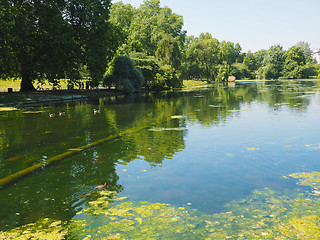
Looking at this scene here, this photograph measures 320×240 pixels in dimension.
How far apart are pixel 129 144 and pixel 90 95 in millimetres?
32674

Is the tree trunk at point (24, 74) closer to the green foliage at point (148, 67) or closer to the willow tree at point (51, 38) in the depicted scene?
the willow tree at point (51, 38)

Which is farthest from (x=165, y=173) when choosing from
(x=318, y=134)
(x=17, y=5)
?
(x=17, y=5)

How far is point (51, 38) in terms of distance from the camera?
3600cm

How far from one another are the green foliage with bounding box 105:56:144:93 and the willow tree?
138 inches

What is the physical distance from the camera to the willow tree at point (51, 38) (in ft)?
105

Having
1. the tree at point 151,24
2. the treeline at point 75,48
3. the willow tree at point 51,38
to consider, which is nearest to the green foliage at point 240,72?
the tree at point 151,24

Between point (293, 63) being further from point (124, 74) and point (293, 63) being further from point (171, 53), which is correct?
point (124, 74)

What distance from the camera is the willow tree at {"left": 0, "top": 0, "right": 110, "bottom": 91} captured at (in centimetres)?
3209

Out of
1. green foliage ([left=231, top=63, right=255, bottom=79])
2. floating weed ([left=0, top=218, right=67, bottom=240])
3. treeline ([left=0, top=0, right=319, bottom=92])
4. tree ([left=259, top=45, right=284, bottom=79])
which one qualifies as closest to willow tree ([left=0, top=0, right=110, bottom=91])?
treeline ([left=0, top=0, right=319, bottom=92])

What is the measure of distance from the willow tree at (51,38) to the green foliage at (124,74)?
351cm

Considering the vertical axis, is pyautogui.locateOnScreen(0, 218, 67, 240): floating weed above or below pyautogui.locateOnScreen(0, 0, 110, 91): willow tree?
below

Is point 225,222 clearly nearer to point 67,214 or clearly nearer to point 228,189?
point 228,189

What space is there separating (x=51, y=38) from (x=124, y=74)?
14.3 metres

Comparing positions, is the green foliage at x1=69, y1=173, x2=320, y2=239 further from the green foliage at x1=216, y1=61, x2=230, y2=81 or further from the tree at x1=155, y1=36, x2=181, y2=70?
the green foliage at x1=216, y1=61, x2=230, y2=81
